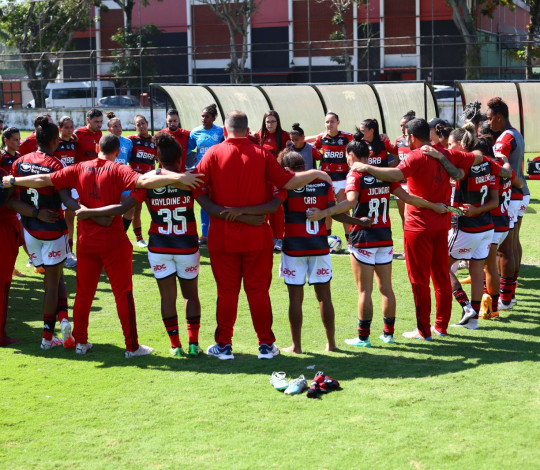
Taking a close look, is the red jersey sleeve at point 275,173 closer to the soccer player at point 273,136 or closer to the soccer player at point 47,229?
the soccer player at point 47,229

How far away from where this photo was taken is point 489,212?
7961 mm

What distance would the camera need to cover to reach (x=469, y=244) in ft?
25.9

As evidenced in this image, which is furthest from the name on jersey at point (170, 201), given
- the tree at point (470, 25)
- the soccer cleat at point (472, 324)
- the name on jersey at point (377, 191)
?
the tree at point (470, 25)

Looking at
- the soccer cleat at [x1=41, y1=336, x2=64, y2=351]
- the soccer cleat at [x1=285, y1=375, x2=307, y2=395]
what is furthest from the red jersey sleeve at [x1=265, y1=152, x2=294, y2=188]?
the soccer cleat at [x1=41, y1=336, x2=64, y2=351]

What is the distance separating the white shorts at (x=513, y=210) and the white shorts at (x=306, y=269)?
9.78 feet

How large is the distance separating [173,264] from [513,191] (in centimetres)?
437

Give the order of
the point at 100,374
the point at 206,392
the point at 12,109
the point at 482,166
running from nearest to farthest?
the point at 206,392
the point at 100,374
the point at 482,166
the point at 12,109

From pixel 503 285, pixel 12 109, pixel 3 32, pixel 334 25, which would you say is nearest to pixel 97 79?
pixel 12 109

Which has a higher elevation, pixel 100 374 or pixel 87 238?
pixel 87 238

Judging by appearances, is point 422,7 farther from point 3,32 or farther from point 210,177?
point 210,177

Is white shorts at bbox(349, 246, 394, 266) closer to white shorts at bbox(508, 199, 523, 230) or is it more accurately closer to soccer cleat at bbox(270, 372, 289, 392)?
soccer cleat at bbox(270, 372, 289, 392)

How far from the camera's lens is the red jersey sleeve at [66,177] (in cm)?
686

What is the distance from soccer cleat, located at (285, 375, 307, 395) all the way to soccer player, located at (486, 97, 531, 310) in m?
3.63

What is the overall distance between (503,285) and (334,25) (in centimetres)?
4188
